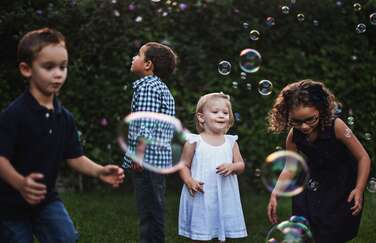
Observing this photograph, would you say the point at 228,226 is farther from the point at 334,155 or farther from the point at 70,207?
the point at 70,207

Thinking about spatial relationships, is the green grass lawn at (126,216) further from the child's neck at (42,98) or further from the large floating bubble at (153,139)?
the child's neck at (42,98)


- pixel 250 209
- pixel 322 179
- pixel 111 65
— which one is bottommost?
pixel 250 209

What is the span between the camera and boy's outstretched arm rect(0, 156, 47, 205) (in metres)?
2.97

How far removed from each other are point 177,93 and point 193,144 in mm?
2774

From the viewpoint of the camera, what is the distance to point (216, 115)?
180 inches

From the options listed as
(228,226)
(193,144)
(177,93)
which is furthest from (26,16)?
(228,226)

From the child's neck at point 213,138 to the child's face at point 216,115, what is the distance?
3 centimetres

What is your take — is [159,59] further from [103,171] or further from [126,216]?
[126,216]

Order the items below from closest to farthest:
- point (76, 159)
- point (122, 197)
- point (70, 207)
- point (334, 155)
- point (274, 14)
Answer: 1. point (76, 159)
2. point (334, 155)
3. point (70, 207)
4. point (122, 197)
5. point (274, 14)

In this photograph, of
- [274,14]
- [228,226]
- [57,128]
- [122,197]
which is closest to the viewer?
[57,128]

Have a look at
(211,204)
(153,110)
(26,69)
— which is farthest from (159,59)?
(26,69)

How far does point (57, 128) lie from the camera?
3.38 meters

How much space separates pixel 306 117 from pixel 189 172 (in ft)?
3.03

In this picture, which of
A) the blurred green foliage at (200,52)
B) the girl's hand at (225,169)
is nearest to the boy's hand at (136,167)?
the girl's hand at (225,169)
